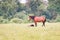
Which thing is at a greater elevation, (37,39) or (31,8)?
(37,39)

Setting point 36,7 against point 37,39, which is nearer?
point 37,39

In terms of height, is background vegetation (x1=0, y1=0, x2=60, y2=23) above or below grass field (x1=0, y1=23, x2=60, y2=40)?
below

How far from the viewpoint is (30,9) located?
30.5m

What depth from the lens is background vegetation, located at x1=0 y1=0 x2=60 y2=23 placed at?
26.3 meters

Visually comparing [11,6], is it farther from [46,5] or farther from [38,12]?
[46,5]

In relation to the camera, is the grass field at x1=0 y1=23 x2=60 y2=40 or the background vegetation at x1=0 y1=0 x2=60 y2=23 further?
the background vegetation at x1=0 y1=0 x2=60 y2=23

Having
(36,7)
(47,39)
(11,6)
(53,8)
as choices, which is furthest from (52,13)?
(47,39)

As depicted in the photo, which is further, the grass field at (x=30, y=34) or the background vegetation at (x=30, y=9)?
the background vegetation at (x=30, y=9)

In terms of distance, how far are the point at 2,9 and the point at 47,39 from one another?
20.9 metres

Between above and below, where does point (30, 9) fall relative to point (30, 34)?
below

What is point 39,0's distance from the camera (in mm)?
30797

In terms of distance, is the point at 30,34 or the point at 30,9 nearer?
the point at 30,34

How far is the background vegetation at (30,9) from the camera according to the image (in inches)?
1034

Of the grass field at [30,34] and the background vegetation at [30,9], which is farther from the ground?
the grass field at [30,34]
